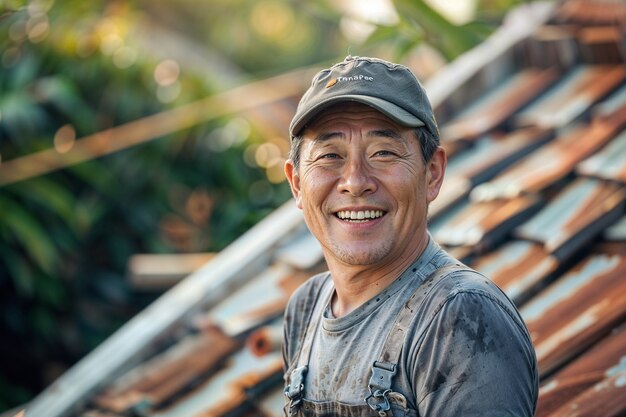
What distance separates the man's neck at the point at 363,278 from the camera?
198 centimetres

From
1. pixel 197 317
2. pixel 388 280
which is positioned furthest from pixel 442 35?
pixel 388 280

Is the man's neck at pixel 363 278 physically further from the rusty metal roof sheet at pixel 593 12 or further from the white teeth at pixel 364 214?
the rusty metal roof sheet at pixel 593 12

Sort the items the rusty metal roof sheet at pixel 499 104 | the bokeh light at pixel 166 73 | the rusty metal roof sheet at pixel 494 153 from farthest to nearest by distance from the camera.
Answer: the bokeh light at pixel 166 73, the rusty metal roof sheet at pixel 499 104, the rusty metal roof sheet at pixel 494 153

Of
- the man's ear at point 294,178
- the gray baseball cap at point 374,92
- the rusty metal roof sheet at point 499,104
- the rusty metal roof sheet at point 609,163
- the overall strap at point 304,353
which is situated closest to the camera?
the gray baseball cap at point 374,92

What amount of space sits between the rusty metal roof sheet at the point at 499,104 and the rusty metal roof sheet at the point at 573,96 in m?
0.05

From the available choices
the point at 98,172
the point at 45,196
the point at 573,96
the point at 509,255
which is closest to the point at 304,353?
the point at 509,255

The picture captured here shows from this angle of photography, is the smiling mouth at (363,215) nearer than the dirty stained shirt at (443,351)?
No

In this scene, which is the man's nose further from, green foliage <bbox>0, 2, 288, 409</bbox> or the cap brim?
green foliage <bbox>0, 2, 288, 409</bbox>

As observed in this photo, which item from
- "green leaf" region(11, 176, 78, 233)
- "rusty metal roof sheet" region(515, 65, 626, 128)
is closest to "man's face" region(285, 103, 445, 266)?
"rusty metal roof sheet" region(515, 65, 626, 128)

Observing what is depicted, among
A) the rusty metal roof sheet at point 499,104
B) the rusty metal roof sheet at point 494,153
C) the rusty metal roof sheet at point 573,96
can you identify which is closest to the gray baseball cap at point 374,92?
the rusty metal roof sheet at point 494,153

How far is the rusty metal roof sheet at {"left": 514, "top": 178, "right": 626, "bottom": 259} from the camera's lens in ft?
9.00

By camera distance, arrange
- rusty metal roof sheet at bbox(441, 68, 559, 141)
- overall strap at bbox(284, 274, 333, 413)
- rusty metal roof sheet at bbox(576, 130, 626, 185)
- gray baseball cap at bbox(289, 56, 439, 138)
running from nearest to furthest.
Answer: gray baseball cap at bbox(289, 56, 439, 138) → overall strap at bbox(284, 274, 333, 413) → rusty metal roof sheet at bbox(576, 130, 626, 185) → rusty metal roof sheet at bbox(441, 68, 559, 141)

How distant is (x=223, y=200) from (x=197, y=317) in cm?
283

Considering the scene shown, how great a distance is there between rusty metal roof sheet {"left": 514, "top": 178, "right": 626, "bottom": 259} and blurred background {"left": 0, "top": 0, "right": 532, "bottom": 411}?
105 inches
